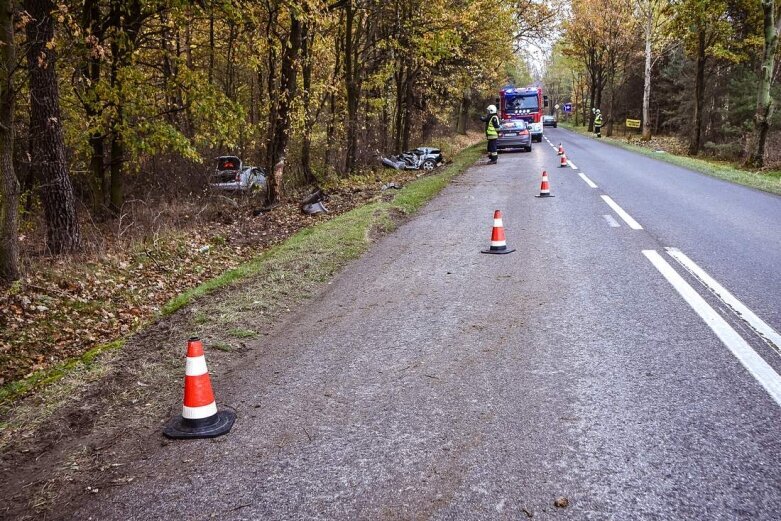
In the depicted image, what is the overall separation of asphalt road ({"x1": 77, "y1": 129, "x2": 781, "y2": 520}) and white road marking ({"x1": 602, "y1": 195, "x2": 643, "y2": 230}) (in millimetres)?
2083

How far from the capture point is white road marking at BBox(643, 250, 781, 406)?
3.63m

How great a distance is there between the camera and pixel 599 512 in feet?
8.27

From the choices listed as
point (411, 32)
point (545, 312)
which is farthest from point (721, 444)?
point (411, 32)

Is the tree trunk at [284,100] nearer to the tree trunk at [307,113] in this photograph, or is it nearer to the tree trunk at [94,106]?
the tree trunk at [307,113]

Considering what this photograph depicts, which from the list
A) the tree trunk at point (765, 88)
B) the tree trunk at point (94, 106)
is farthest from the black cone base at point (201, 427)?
the tree trunk at point (765, 88)

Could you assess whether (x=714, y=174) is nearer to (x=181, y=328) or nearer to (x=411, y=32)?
(x=411, y=32)

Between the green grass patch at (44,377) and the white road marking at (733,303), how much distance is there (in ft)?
18.9

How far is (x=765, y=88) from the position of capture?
2130 centimetres

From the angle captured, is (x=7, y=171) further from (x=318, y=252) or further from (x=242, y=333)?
(x=242, y=333)

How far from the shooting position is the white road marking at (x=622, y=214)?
362 inches

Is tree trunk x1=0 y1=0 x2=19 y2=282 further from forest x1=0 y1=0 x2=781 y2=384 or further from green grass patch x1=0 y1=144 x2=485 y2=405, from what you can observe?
green grass patch x1=0 y1=144 x2=485 y2=405

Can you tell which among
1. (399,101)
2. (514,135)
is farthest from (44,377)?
(514,135)

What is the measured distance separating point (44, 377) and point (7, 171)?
158 inches

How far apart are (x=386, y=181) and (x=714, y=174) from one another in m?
10.8
